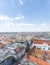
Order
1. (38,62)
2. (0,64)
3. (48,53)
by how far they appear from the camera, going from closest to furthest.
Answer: (0,64) → (38,62) → (48,53)

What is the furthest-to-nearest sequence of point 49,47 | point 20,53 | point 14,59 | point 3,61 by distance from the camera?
point 49,47 < point 20,53 < point 14,59 < point 3,61

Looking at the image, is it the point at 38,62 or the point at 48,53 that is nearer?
the point at 38,62

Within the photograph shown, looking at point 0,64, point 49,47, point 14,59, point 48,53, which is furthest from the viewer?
point 49,47

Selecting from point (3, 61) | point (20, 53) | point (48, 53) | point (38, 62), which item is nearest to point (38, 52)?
point (48, 53)

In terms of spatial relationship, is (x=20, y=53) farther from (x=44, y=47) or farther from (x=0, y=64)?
(x=0, y=64)

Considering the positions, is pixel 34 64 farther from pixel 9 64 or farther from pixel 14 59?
pixel 14 59

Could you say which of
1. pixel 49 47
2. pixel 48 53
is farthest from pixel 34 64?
pixel 49 47

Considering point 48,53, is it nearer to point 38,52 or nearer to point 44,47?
point 38,52

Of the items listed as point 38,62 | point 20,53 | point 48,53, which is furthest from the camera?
point 20,53

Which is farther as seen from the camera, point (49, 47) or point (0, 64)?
point (49, 47)
